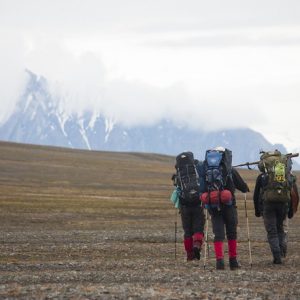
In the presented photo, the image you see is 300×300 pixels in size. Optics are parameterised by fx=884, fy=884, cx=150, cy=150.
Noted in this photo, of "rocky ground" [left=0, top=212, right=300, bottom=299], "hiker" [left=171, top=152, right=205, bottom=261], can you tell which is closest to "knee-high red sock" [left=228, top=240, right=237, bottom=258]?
"rocky ground" [left=0, top=212, right=300, bottom=299]

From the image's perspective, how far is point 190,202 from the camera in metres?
20.0

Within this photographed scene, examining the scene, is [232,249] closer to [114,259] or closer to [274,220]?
[274,220]

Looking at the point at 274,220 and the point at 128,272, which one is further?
the point at 274,220

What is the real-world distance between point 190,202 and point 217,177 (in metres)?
2.29

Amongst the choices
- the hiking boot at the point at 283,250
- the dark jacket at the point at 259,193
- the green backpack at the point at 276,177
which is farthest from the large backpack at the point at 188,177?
the hiking boot at the point at 283,250

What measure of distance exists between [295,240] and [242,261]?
825cm

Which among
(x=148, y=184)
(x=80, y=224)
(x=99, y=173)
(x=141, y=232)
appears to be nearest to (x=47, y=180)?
(x=148, y=184)

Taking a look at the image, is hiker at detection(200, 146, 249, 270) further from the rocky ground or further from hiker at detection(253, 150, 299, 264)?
hiker at detection(253, 150, 299, 264)

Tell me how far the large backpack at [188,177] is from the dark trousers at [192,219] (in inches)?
8.2

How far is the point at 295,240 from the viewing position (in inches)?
1098

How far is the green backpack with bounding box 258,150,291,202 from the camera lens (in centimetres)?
1897

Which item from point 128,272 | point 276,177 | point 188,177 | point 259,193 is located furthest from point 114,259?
point 276,177

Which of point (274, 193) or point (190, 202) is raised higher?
point (274, 193)

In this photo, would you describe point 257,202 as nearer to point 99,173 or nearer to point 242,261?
point 242,261
